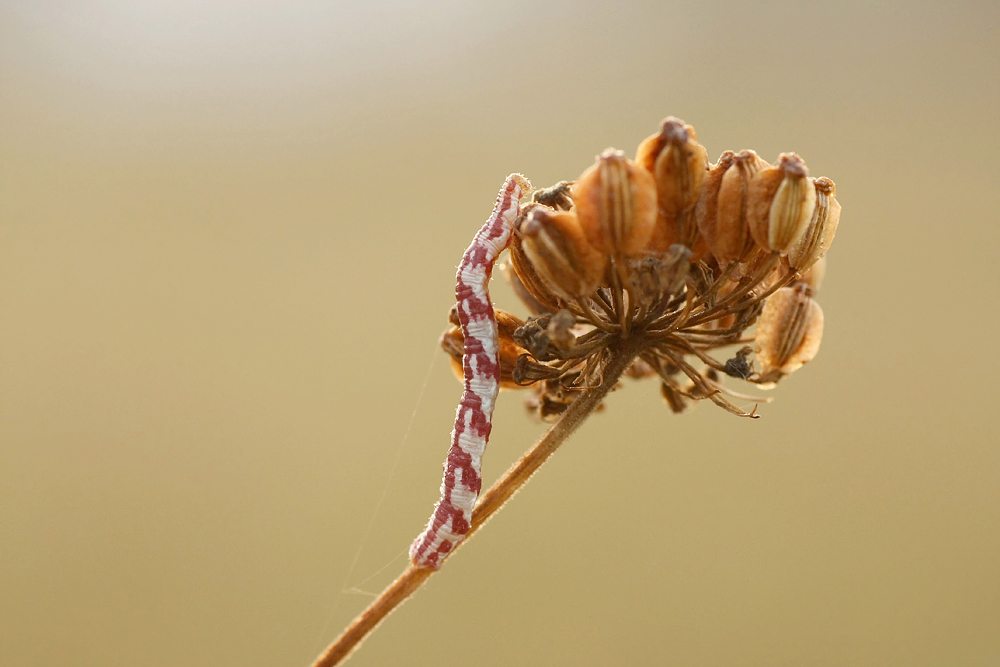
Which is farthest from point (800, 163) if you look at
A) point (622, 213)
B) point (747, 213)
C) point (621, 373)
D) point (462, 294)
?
point (462, 294)

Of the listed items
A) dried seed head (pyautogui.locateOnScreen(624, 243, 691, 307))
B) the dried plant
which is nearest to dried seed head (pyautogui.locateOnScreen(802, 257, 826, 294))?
the dried plant

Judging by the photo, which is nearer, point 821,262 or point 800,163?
point 800,163

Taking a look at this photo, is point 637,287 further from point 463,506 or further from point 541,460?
point 463,506

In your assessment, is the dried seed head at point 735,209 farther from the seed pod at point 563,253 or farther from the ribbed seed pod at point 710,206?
the seed pod at point 563,253

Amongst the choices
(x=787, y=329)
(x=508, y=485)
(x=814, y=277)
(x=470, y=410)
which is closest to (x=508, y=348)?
(x=470, y=410)

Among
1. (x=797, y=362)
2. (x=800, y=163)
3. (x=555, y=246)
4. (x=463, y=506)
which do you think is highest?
(x=800, y=163)

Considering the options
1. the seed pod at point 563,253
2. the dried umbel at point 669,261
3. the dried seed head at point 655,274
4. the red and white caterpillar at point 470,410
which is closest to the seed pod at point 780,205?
the dried umbel at point 669,261
